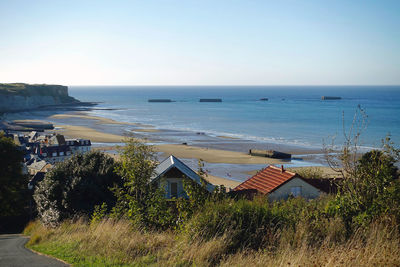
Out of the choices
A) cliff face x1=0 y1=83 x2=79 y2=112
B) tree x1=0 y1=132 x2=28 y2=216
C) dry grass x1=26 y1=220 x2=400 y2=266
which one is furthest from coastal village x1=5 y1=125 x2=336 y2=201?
cliff face x1=0 y1=83 x2=79 y2=112

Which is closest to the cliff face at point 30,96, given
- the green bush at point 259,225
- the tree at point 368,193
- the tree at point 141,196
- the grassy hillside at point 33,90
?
the grassy hillside at point 33,90

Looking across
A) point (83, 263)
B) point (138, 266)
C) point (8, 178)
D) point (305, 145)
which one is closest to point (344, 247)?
point (138, 266)

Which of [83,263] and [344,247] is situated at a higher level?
[344,247]

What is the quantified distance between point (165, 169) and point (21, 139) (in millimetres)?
47730

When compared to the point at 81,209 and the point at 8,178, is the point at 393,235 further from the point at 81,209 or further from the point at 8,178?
the point at 8,178

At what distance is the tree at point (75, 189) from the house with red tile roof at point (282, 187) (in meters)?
7.88

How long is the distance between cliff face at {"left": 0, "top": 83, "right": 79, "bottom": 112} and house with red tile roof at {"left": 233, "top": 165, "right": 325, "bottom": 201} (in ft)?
414

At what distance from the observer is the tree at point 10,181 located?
84.8ft

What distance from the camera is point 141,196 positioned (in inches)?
463

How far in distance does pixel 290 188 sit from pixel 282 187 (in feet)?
1.48

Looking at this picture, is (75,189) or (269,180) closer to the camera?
(75,189)

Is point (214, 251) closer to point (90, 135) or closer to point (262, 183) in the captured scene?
point (262, 183)

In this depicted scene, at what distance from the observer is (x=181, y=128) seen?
91.2m

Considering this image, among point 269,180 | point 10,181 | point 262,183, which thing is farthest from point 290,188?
point 10,181
